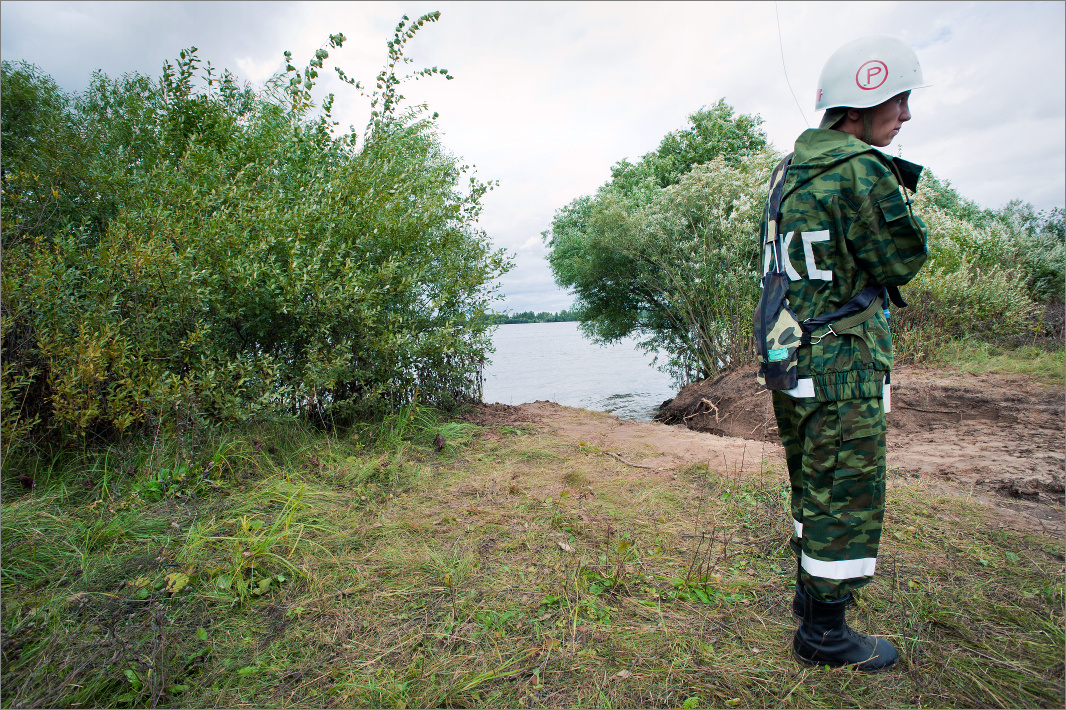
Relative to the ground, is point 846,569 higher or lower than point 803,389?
lower

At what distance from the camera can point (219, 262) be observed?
411cm

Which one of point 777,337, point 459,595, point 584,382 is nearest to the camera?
point 777,337

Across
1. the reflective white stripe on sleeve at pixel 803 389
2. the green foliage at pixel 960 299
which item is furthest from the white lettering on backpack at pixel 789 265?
the green foliage at pixel 960 299

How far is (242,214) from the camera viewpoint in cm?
422

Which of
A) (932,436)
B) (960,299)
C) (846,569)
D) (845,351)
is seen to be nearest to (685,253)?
(960,299)

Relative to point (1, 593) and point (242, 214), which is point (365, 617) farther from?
point (242, 214)

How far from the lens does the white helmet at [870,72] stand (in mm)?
2027

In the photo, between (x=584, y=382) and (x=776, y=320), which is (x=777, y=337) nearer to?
(x=776, y=320)

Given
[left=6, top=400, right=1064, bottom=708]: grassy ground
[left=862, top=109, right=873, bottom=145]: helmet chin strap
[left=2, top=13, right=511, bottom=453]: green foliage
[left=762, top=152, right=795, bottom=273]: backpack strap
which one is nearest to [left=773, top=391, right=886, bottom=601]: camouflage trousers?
[left=6, top=400, right=1064, bottom=708]: grassy ground

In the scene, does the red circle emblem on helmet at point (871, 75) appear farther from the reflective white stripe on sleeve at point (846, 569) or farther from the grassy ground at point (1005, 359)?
the grassy ground at point (1005, 359)

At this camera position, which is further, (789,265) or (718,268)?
(718,268)

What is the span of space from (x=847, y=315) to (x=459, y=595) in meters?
2.09

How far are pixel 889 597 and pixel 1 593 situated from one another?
3.91 metres

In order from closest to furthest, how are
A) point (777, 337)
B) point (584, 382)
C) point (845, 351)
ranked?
point (845, 351)
point (777, 337)
point (584, 382)
